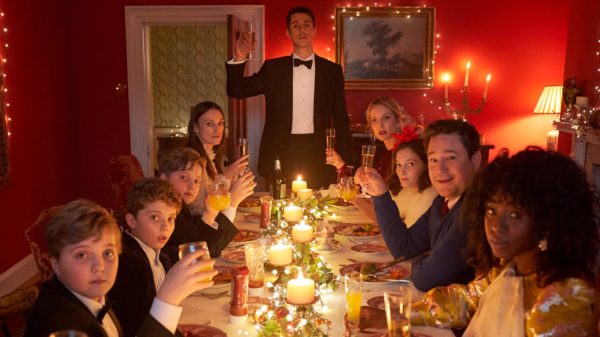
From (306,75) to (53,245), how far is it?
3.31 metres

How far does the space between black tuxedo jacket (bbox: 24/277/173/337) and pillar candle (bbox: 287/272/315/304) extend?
0.37 m

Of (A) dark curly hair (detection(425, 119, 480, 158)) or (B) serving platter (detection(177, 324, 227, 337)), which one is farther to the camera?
(A) dark curly hair (detection(425, 119, 480, 158))

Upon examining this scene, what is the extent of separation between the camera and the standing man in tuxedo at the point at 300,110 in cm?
446

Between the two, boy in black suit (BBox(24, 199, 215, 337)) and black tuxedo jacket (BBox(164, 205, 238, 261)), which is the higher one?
boy in black suit (BBox(24, 199, 215, 337))

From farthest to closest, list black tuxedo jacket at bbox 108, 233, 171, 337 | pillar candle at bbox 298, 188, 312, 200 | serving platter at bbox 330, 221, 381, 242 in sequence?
pillar candle at bbox 298, 188, 312, 200, serving platter at bbox 330, 221, 381, 242, black tuxedo jacket at bbox 108, 233, 171, 337

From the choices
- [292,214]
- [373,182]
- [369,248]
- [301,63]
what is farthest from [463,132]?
[301,63]

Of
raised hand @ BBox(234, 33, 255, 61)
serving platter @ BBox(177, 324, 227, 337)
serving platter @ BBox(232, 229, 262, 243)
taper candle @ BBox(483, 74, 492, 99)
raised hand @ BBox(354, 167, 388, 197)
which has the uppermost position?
raised hand @ BBox(234, 33, 255, 61)

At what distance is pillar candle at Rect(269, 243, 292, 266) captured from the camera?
2070mm

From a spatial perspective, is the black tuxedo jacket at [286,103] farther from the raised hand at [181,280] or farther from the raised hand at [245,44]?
the raised hand at [181,280]

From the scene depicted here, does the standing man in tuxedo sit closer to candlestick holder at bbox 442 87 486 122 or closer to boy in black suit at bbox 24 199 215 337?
candlestick holder at bbox 442 87 486 122

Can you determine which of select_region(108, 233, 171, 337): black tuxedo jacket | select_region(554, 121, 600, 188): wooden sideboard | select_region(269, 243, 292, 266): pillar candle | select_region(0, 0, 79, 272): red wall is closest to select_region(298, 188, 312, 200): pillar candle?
select_region(269, 243, 292, 266): pillar candle

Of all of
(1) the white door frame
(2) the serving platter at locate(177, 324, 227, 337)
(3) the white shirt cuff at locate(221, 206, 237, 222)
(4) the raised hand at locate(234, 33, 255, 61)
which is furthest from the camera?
(1) the white door frame

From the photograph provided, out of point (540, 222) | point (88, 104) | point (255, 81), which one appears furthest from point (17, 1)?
point (540, 222)

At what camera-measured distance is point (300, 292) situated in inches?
65.3
